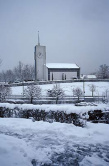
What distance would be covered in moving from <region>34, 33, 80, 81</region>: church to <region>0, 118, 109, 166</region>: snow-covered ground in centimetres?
5145

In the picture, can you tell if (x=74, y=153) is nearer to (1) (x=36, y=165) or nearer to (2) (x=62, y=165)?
(2) (x=62, y=165)

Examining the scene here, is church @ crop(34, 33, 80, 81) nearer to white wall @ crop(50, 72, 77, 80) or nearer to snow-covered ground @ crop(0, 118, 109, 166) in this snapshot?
white wall @ crop(50, 72, 77, 80)

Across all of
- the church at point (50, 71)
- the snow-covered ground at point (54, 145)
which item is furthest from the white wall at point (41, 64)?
Answer: the snow-covered ground at point (54, 145)

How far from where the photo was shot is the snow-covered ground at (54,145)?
5.10 meters

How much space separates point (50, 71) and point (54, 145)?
54.2 metres

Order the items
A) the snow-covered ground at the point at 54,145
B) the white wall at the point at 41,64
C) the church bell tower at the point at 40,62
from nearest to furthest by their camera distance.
A: the snow-covered ground at the point at 54,145
the church bell tower at the point at 40,62
the white wall at the point at 41,64

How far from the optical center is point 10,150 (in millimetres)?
5324

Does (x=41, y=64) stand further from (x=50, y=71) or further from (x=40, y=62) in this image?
(x=50, y=71)

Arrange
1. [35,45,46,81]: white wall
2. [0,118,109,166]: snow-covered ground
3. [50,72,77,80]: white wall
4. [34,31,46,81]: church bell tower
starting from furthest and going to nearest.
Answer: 1. [35,45,46,81]: white wall
2. [34,31,46,81]: church bell tower
3. [50,72,77,80]: white wall
4. [0,118,109,166]: snow-covered ground

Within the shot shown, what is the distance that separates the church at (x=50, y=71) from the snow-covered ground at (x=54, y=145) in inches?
2025

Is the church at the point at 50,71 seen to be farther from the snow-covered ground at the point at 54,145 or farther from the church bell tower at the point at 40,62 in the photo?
the snow-covered ground at the point at 54,145

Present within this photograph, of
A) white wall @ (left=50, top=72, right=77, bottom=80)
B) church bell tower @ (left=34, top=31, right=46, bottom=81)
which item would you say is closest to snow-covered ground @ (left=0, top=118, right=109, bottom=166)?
white wall @ (left=50, top=72, right=77, bottom=80)

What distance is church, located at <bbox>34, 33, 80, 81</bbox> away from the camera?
60469 millimetres

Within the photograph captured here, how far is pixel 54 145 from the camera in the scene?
6422 mm
